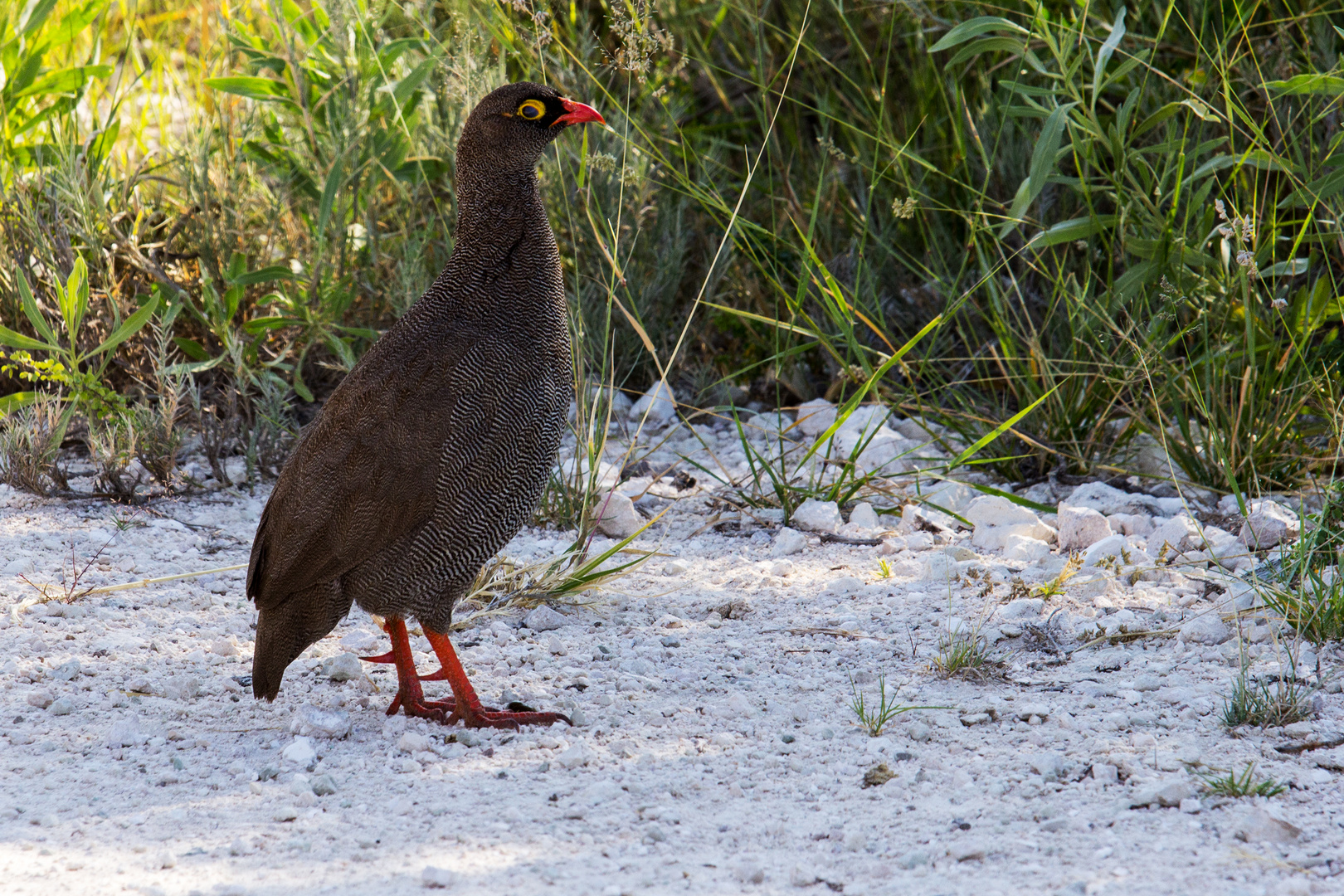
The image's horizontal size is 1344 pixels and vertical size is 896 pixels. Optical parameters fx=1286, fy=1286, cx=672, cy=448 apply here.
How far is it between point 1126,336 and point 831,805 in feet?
7.35

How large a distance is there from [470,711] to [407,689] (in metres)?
0.22

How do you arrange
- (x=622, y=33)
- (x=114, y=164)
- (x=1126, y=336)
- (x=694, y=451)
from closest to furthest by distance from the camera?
(x=622, y=33), (x=1126, y=336), (x=694, y=451), (x=114, y=164)

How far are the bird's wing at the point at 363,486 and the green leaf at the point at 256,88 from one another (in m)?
2.04

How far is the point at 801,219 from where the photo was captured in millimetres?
5773

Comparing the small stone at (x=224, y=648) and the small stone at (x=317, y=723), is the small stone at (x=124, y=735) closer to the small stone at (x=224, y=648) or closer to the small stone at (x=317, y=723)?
the small stone at (x=317, y=723)

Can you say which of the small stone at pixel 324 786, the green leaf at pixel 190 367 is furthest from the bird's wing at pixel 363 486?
the green leaf at pixel 190 367

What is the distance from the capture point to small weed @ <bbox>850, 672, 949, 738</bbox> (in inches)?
120

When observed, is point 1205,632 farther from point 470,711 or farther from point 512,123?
point 512,123

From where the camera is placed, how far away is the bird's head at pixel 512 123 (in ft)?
11.6

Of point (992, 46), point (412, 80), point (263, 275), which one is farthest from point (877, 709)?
point (412, 80)

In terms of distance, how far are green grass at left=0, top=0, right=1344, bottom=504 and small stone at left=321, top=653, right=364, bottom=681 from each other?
1136mm

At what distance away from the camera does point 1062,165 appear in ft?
17.9

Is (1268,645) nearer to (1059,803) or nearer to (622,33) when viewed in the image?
(1059,803)

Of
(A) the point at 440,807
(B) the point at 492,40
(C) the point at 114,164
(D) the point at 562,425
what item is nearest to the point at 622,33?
(D) the point at 562,425
